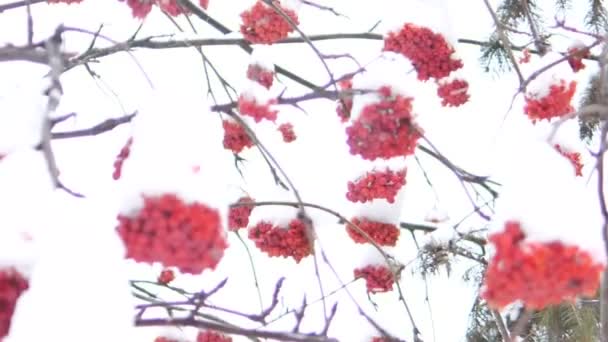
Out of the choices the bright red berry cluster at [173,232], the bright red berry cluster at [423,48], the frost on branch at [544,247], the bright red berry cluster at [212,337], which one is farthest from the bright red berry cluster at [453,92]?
the bright red berry cluster at [173,232]

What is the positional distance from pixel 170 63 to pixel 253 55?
1414 millimetres

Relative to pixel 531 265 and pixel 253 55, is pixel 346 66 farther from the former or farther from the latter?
pixel 531 265

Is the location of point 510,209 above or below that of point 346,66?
below

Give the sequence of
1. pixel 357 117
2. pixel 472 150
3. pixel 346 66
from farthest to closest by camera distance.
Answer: pixel 472 150 < pixel 346 66 < pixel 357 117

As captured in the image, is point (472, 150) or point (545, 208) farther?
point (472, 150)

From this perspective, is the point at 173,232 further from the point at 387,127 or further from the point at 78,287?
the point at 387,127

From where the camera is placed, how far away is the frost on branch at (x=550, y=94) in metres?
1.69

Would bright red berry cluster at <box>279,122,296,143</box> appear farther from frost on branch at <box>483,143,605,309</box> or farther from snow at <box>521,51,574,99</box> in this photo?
frost on branch at <box>483,143,605,309</box>

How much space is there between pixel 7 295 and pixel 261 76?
4.02 ft

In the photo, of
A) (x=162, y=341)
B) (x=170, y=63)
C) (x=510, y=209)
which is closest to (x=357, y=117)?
(x=510, y=209)

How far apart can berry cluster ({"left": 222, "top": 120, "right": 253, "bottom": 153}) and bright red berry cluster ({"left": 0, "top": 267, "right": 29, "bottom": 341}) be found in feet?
4.11

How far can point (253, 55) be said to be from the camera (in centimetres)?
206

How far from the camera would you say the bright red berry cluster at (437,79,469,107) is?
191 centimetres

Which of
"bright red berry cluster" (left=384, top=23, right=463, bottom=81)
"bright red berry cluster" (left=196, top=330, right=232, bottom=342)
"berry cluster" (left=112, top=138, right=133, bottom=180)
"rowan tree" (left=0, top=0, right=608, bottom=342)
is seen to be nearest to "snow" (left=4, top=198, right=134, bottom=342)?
"rowan tree" (left=0, top=0, right=608, bottom=342)
